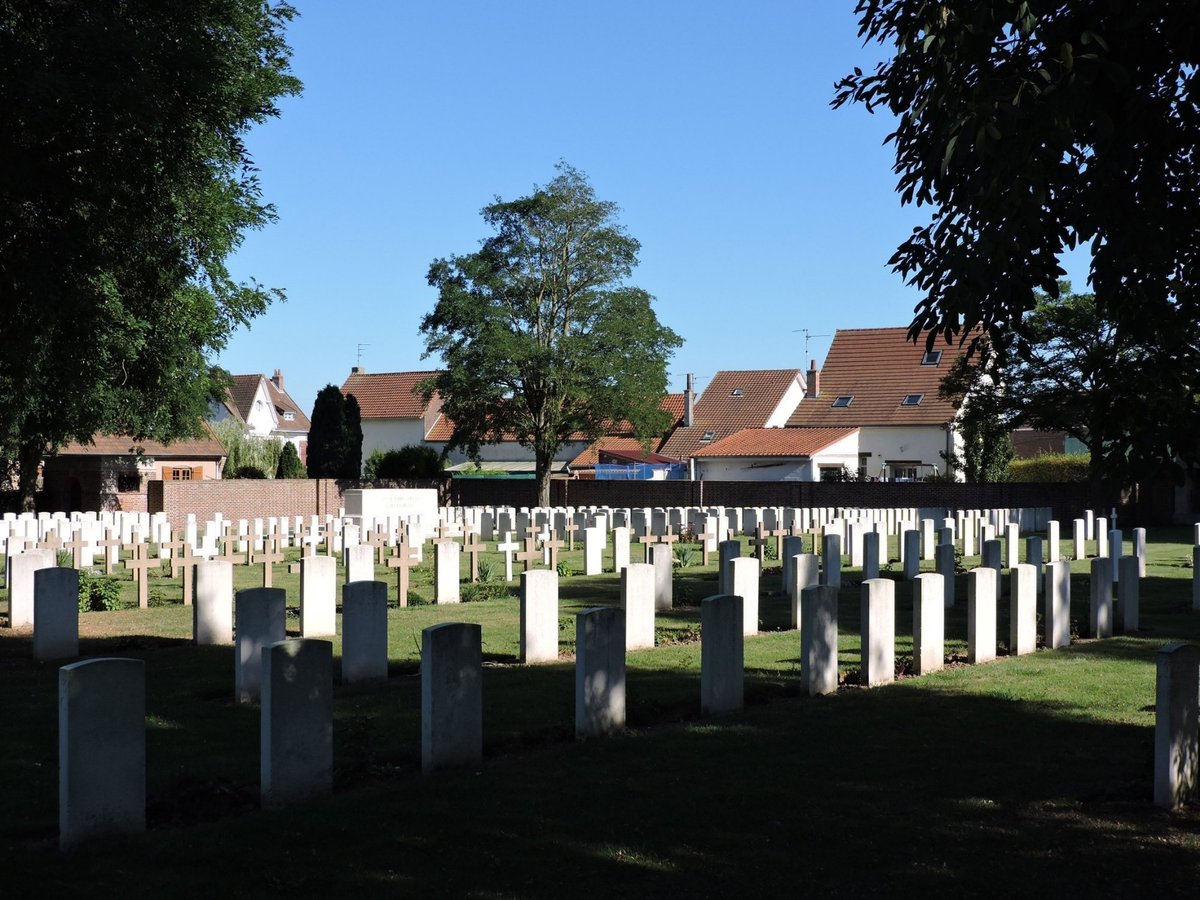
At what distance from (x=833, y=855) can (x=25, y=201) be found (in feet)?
30.8

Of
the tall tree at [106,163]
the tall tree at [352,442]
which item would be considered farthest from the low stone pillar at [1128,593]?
the tall tree at [352,442]

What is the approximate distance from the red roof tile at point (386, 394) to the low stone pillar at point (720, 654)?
213 feet

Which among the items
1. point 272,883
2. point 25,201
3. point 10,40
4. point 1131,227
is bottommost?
point 272,883

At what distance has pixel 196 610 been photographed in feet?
40.5

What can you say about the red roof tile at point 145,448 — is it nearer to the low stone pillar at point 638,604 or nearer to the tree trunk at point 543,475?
the tree trunk at point 543,475

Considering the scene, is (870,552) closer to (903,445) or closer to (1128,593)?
(1128,593)

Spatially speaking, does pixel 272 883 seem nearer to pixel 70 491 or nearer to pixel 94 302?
pixel 94 302

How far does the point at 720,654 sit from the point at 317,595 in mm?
5231

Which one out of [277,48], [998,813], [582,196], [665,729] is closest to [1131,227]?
[998,813]

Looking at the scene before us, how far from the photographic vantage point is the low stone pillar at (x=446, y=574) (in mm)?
16078

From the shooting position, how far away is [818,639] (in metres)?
9.86

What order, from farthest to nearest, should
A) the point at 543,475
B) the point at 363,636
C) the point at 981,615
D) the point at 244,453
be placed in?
the point at 244,453 < the point at 543,475 < the point at 981,615 < the point at 363,636

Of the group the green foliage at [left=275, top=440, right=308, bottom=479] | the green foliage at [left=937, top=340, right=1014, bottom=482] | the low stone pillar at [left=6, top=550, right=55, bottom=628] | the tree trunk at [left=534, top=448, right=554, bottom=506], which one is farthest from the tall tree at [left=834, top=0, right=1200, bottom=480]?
the green foliage at [left=275, top=440, right=308, bottom=479]

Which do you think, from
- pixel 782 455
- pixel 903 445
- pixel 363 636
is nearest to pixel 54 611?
pixel 363 636
